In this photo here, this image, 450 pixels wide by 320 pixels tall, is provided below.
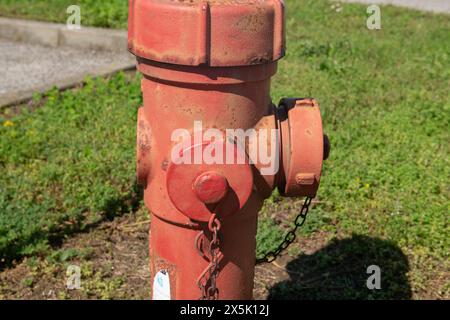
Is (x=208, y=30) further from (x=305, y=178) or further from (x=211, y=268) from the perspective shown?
(x=211, y=268)

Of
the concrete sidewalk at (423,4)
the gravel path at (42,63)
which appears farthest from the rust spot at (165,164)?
the concrete sidewalk at (423,4)

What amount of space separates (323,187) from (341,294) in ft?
3.17

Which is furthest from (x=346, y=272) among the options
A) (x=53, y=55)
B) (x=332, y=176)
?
(x=53, y=55)

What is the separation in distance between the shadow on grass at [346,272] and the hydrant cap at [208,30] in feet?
5.37

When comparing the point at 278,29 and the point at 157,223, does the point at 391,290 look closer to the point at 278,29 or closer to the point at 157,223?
the point at 157,223

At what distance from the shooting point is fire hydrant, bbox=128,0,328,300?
1979 millimetres

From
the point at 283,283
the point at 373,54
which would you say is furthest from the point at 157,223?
the point at 373,54

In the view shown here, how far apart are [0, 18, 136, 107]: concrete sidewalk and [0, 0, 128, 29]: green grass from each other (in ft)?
0.66

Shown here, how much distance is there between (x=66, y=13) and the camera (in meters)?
8.13

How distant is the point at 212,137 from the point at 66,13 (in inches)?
259

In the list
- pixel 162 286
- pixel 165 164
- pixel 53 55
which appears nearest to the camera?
pixel 165 164

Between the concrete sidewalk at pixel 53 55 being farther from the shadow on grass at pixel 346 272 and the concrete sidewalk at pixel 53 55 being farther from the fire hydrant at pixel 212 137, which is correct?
the fire hydrant at pixel 212 137

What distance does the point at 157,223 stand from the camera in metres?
2.33

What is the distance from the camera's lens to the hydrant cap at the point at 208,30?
6.39ft
